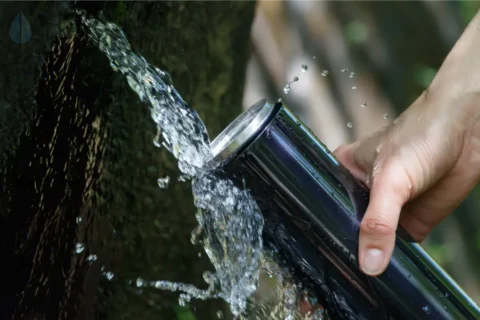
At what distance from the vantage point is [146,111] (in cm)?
91

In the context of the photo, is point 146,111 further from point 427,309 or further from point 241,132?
point 427,309

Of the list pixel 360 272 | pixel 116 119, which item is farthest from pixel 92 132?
Answer: pixel 360 272

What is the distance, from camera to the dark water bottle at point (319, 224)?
50cm

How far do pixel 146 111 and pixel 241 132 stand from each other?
44 cm

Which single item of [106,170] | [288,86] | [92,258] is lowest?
[92,258]

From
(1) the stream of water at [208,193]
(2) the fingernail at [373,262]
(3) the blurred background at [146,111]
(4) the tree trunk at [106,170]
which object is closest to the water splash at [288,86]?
(3) the blurred background at [146,111]

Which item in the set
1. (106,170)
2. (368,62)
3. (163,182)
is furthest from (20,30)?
(368,62)

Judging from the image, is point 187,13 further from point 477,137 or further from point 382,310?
point 382,310

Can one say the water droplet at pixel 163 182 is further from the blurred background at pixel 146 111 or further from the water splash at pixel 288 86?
the water splash at pixel 288 86

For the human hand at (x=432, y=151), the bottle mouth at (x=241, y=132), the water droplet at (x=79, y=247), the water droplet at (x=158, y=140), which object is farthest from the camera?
the water droplet at (x=158, y=140)

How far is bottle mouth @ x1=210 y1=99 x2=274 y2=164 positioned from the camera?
501 millimetres

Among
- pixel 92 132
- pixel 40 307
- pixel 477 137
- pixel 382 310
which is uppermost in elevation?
pixel 477 137

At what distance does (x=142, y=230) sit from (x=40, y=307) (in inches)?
9.8

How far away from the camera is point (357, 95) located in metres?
1.36
